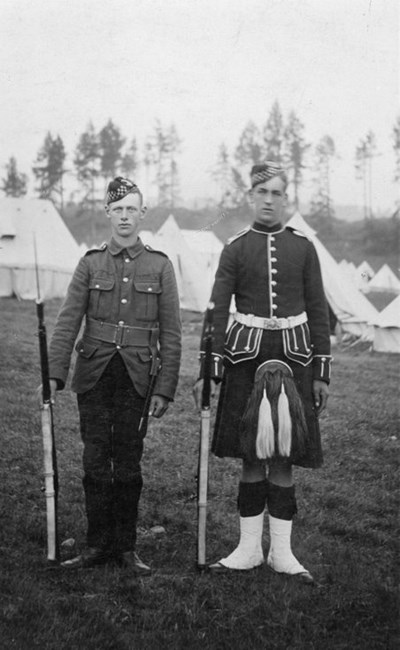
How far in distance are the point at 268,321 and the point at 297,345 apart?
7.9 inches

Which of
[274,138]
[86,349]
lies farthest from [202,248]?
[86,349]

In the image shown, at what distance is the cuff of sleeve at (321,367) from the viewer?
360 cm

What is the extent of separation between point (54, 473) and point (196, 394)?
2.76ft

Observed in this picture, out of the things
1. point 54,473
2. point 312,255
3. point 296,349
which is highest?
point 312,255

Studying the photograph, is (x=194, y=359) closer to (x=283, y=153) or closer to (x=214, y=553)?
(x=214, y=553)

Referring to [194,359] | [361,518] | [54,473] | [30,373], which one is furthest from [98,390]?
[194,359]

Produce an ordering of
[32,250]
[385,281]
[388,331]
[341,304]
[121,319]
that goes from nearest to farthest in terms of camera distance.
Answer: [121,319] < [388,331] < [341,304] < [32,250] < [385,281]

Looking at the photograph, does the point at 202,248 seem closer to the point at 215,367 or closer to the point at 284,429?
the point at 215,367

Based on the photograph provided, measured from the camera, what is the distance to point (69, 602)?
3.02 m

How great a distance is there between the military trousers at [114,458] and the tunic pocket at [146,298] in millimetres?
275

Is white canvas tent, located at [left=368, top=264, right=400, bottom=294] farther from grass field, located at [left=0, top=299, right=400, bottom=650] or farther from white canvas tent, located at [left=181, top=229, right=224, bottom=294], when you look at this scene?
grass field, located at [left=0, top=299, right=400, bottom=650]

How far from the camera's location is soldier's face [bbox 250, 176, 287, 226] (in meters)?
3.59

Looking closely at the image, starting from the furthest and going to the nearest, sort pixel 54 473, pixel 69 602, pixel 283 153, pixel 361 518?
pixel 283 153
pixel 361 518
pixel 54 473
pixel 69 602

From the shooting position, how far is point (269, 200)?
11.9 feet
